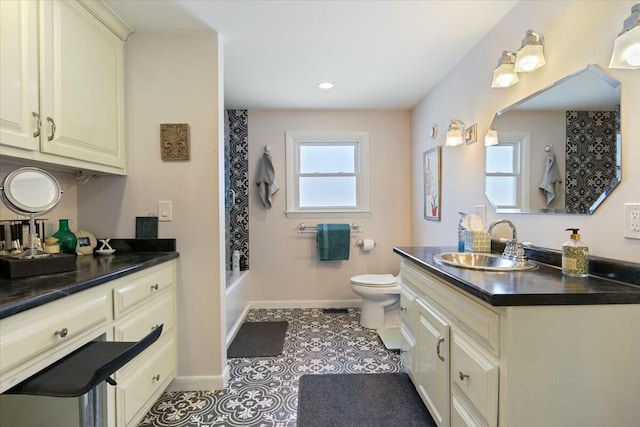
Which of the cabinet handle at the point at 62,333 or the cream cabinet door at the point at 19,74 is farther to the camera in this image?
the cream cabinet door at the point at 19,74

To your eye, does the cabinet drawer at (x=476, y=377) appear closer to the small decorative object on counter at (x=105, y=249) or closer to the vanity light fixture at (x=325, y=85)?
the small decorative object on counter at (x=105, y=249)

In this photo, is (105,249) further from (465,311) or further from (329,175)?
(329,175)

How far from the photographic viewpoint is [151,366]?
5.11 feet

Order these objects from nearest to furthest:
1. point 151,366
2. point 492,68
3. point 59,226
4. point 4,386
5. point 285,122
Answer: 1. point 4,386
2. point 151,366
3. point 59,226
4. point 492,68
5. point 285,122

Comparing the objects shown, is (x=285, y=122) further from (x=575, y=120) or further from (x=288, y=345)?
(x=575, y=120)

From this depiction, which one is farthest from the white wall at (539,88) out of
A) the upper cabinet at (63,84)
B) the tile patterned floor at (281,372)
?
the upper cabinet at (63,84)

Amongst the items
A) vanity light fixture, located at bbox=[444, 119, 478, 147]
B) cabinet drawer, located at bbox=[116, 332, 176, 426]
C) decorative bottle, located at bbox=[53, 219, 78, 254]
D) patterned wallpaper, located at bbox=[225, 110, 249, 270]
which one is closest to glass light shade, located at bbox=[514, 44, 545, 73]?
vanity light fixture, located at bbox=[444, 119, 478, 147]

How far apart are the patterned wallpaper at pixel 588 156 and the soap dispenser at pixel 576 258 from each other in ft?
0.62

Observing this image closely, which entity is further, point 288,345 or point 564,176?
point 288,345

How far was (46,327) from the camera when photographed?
948 millimetres

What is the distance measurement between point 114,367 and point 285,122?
288cm

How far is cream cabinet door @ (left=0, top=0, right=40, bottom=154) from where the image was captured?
114 centimetres

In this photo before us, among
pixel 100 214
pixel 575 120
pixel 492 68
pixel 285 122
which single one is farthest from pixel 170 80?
pixel 575 120

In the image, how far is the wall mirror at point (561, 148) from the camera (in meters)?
1.17
